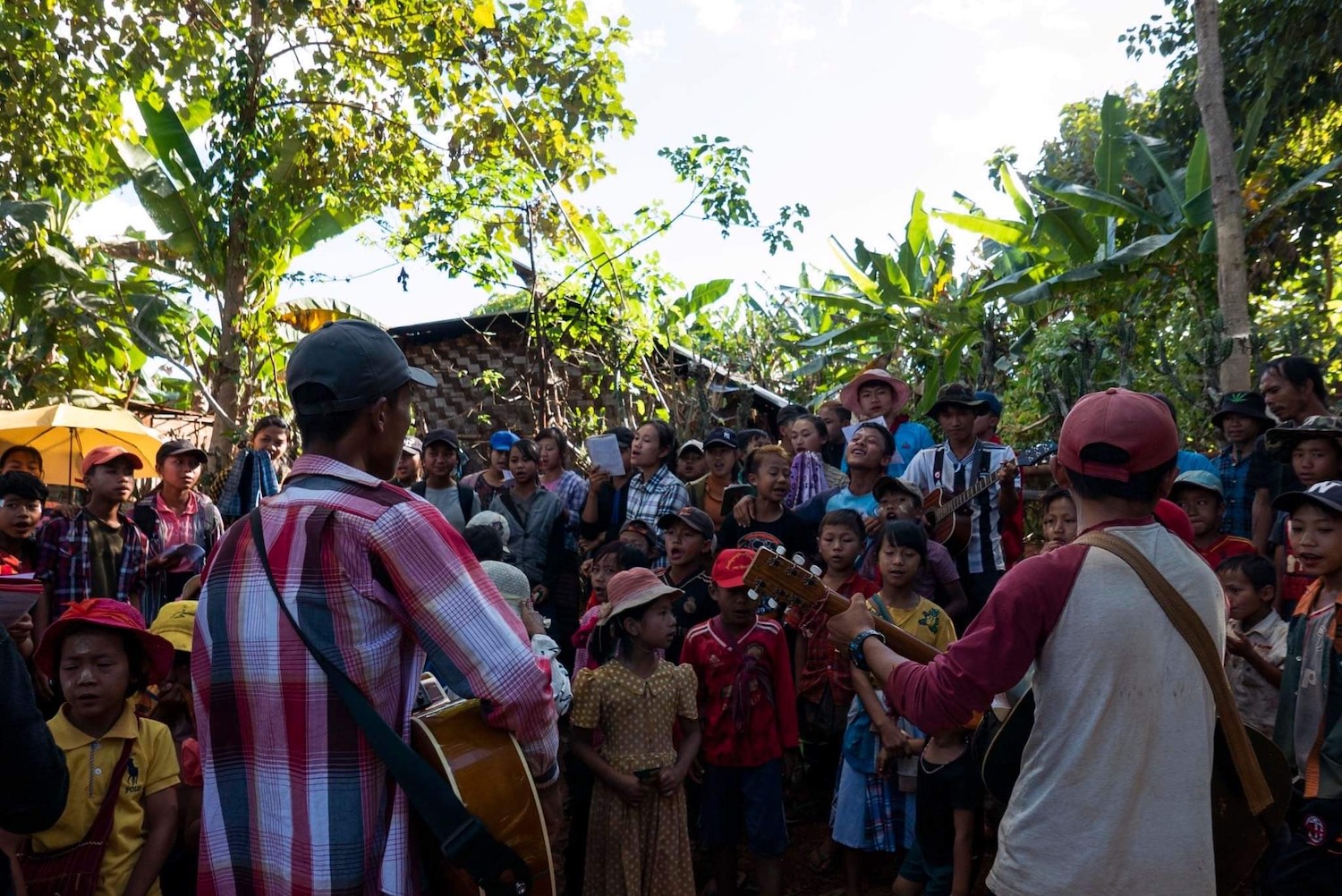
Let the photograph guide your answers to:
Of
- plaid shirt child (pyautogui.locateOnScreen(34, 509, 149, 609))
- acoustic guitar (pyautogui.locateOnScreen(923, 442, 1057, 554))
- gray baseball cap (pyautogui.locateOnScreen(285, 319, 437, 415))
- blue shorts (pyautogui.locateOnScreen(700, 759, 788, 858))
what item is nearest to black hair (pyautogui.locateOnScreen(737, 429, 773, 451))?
acoustic guitar (pyautogui.locateOnScreen(923, 442, 1057, 554))

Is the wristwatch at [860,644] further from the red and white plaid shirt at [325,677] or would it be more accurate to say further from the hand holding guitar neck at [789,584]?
the red and white plaid shirt at [325,677]

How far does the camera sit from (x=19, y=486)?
5645 mm

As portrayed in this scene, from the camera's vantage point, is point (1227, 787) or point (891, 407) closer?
point (1227, 787)

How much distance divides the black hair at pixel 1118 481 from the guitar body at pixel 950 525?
3636 mm

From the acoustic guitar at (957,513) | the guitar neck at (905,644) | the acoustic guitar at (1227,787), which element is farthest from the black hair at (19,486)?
the acoustic guitar at (1227,787)

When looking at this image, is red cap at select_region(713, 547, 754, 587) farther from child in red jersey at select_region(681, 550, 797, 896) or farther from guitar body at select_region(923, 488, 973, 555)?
guitar body at select_region(923, 488, 973, 555)

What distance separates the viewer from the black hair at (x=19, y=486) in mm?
5645

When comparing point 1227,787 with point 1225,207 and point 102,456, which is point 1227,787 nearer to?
point 102,456

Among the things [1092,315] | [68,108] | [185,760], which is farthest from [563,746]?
[68,108]

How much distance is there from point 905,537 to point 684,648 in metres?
1.20

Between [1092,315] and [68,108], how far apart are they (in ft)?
30.6

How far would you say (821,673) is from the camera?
5668 millimetres

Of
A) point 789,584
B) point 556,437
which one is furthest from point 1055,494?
point 556,437

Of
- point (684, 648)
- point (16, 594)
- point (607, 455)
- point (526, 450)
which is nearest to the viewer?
point (16, 594)
